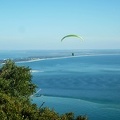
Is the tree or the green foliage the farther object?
the tree

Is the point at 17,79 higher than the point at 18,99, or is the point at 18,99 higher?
the point at 17,79

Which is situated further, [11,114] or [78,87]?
[78,87]

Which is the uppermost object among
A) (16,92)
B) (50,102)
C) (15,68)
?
(15,68)

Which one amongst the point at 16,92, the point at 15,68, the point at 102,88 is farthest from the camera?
the point at 102,88

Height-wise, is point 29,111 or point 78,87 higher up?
point 29,111

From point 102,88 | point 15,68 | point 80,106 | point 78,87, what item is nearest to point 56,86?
point 78,87

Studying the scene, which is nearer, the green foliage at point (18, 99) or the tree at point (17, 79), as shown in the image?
the green foliage at point (18, 99)

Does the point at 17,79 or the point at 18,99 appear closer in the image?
the point at 18,99

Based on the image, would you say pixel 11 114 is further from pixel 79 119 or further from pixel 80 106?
pixel 80 106
